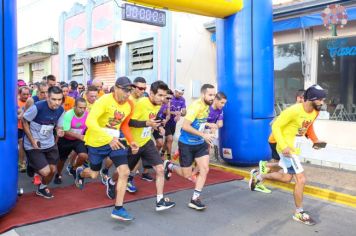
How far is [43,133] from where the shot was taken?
5.45 m

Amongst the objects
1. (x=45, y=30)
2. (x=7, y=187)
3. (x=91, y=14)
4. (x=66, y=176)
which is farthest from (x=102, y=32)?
(x=7, y=187)

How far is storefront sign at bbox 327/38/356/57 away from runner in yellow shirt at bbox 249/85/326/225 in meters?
4.74

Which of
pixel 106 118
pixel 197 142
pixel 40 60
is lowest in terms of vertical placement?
pixel 197 142

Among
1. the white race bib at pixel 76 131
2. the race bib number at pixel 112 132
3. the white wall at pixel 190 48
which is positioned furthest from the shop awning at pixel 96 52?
the race bib number at pixel 112 132

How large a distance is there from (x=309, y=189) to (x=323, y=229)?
5.41ft

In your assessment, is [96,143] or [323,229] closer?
[323,229]

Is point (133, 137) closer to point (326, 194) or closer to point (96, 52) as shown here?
point (326, 194)

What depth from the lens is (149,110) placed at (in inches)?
205

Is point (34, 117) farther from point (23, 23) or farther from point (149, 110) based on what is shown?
point (23, 23)

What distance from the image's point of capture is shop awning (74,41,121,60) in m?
14.7

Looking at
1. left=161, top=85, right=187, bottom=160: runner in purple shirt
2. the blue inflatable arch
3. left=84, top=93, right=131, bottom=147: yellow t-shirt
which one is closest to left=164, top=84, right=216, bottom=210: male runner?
left=84, top=93, right=131, bottom=147: yellow t-shirt

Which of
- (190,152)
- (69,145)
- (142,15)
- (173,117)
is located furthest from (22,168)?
(142,15)

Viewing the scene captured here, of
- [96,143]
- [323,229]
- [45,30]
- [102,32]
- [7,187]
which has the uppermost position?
[45,30]

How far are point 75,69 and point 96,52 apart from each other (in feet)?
9.83
